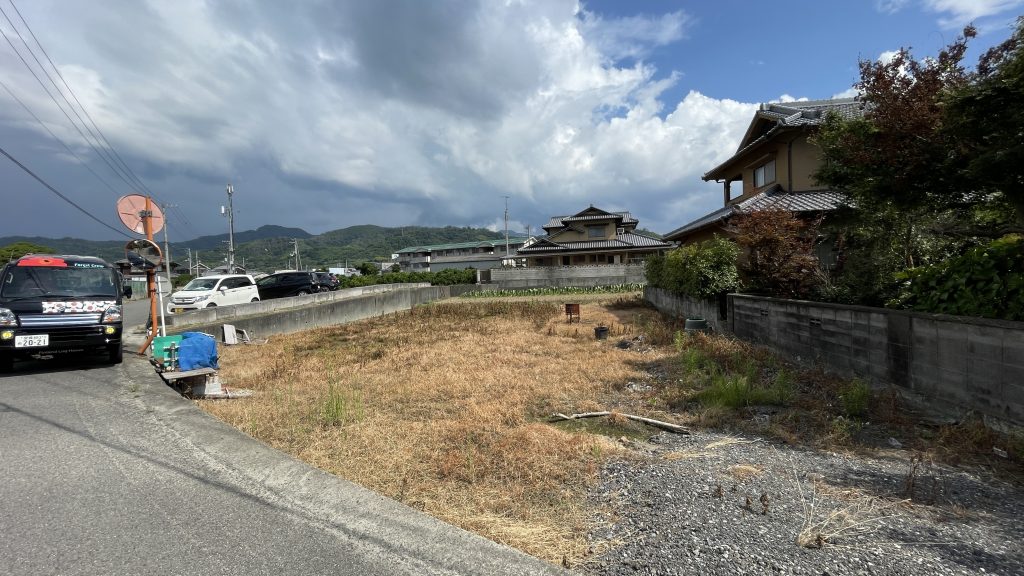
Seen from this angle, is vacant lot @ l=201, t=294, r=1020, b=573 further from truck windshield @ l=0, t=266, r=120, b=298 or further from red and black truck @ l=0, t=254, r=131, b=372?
truck windshield @ l=0, t=266, r=120, b=298

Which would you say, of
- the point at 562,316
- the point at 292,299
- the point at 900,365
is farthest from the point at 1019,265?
the point at 292,299

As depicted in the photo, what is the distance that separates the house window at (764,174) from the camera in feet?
50.1

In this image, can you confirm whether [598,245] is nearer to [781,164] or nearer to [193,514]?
[781,164]

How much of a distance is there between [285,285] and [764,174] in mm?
21280

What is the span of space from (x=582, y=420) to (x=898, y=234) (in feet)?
17.9

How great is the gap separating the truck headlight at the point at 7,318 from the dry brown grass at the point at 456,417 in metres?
2.63

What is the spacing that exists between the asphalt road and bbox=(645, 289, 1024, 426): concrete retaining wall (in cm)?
442

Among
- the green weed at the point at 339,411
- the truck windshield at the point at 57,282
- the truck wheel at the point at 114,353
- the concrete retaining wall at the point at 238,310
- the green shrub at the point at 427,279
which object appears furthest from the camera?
the green shrub at the point at 427,279

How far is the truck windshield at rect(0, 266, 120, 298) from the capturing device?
6559mm

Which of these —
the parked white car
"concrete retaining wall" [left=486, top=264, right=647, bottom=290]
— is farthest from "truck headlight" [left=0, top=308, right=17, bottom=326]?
"concrete retaining wall" [left=486, top=264, right=647, bottom=290]

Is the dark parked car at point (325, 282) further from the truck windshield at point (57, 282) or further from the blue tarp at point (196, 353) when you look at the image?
the blue tarp at point (196, 353)

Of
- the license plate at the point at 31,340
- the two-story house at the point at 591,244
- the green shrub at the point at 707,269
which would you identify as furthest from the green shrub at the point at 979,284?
the two-story house at the point at 591,244

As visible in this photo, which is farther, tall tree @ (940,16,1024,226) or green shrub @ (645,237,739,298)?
green shrub @ (645,237,739,298)

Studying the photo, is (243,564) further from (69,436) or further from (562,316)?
(562,316)
